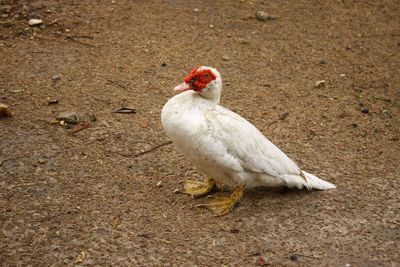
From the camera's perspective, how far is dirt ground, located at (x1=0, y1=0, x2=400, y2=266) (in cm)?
392

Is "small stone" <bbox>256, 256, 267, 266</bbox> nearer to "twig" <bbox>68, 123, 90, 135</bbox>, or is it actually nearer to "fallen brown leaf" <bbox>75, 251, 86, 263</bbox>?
"fallen brown leaf" <bbox>75, 251, 86, 263</bbox>

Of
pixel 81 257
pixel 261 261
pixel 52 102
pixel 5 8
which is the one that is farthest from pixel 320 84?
pixel 5 8

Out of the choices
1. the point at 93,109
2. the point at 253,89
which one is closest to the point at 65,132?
the point at 93,109

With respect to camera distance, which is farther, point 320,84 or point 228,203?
point 320,84

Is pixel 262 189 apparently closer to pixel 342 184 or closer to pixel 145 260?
pixel 342 184

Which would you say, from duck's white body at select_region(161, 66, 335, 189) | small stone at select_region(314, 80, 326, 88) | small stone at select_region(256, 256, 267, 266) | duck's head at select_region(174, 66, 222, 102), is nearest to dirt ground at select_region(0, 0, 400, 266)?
small stone at select_region(256, 256, 267, 266)

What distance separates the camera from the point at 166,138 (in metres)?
5.29

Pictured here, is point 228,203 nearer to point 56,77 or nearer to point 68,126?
point 68,126

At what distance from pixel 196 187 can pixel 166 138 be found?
82cm

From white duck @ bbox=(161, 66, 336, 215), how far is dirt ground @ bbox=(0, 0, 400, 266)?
211mm

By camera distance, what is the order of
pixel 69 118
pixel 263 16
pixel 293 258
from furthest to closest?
pixel 263 16, pixel 69 118, pixel 293 258

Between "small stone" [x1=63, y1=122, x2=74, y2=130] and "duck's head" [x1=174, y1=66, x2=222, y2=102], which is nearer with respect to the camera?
"duck's head" [x1=174, y1=66, x2=222, y2=102]

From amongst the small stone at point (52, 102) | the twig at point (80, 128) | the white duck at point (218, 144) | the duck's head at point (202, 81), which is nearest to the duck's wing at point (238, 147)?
the white duck at point (218, 144)

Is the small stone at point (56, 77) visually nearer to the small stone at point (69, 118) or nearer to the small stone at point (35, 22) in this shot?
the small stone at point (69, 118)
